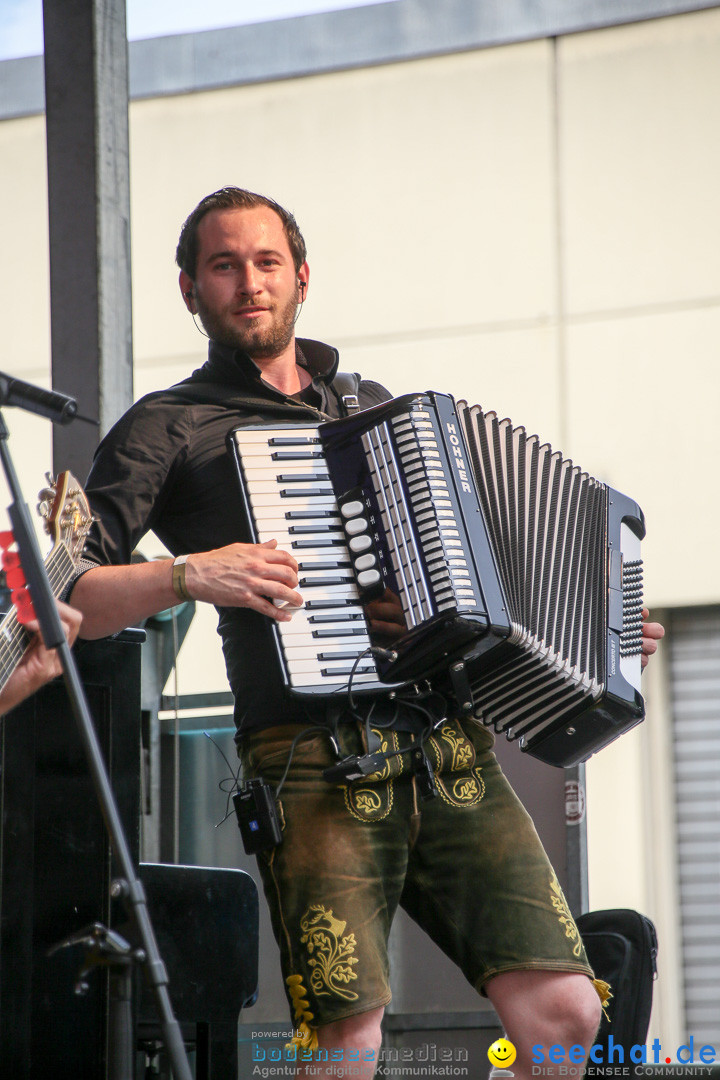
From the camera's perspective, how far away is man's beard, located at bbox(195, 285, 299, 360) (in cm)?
216

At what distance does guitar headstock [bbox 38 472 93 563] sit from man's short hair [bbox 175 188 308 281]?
0.55 metres

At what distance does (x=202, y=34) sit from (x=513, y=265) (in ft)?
6.12

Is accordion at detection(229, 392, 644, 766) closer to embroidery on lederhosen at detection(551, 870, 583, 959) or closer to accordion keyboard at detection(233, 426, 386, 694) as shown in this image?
accordion keyboard at detection(233, 426, 386, 694)

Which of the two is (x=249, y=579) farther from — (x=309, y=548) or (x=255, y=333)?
(x=255, y=333)

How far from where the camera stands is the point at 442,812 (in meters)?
1.96

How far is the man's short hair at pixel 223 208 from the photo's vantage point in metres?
2.26

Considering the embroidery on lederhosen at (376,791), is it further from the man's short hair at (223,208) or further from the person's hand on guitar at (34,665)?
the man's short hair at (223,208)

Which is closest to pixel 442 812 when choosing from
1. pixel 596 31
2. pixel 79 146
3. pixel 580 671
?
pixel 580 671

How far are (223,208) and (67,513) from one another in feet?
2.20

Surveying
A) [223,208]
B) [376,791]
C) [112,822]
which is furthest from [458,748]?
[223,208]

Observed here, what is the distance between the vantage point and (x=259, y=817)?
1.84 meters

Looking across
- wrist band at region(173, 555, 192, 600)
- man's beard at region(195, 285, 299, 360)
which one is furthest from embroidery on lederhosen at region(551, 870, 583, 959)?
man's beard at region(195, 285, 299, 360)

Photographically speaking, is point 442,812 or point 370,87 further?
point 370,87

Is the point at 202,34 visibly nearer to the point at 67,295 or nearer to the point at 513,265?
the point at 513,265
